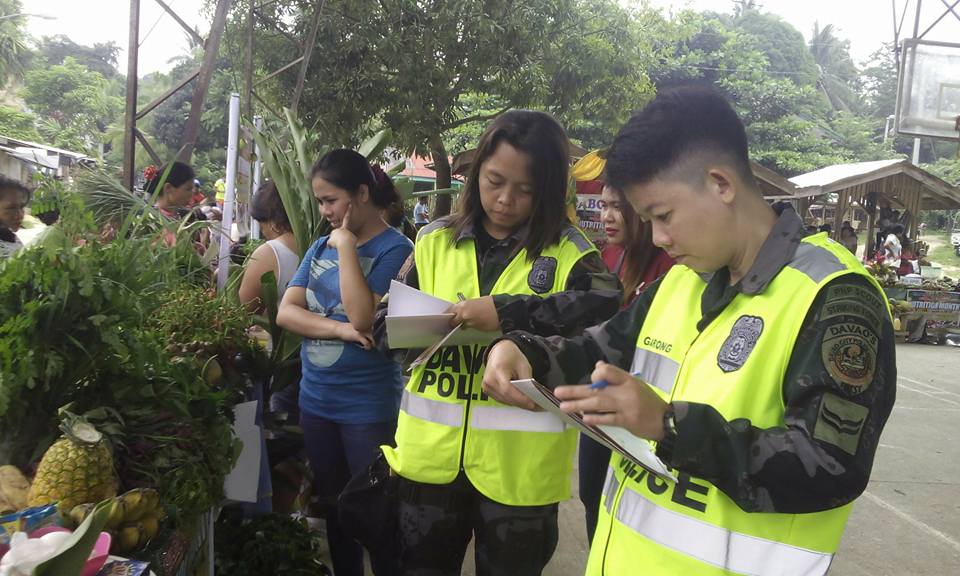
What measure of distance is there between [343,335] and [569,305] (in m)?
0.91

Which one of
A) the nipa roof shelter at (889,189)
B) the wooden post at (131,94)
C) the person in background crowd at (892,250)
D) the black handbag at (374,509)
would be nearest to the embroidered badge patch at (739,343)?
the black handbag at (374,509)

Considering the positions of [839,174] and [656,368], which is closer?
[656,368]

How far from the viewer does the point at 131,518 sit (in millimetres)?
1428

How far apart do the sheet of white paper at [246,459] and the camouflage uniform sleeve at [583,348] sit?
1.13 m

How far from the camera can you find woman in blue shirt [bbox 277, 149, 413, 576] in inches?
100

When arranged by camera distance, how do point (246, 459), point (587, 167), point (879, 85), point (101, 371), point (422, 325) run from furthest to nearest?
1. point (879, 85)
2. point (587, 167)
3. point (246, 459)
4. point (422, 325)
5. point (101, 371)

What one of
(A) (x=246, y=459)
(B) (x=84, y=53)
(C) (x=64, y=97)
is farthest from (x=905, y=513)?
(B) (x=84, y=53)

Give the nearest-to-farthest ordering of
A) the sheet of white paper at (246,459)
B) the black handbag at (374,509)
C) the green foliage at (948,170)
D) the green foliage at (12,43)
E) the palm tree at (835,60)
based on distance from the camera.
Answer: the black handbag at (374,509)
the sheet of white paper at (246,459)
the green foliage at (948,170)
the green foliage at (12,43)
the palm tree at (835,60)

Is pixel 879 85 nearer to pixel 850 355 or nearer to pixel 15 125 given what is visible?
pixel 15 125

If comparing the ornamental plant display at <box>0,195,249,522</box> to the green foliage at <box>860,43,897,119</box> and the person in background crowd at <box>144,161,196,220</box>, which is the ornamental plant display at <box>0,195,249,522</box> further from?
the green foliage at <box>860,43,897,119</box>

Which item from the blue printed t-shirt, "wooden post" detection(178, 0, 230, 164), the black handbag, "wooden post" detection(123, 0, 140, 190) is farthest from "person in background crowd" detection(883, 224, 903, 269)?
the black handbag

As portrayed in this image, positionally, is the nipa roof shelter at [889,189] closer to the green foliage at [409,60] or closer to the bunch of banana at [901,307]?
the bunch of banana at [901,307]

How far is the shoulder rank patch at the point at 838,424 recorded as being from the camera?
1039mm

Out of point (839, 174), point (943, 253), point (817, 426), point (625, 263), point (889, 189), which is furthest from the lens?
point (943, 253)
